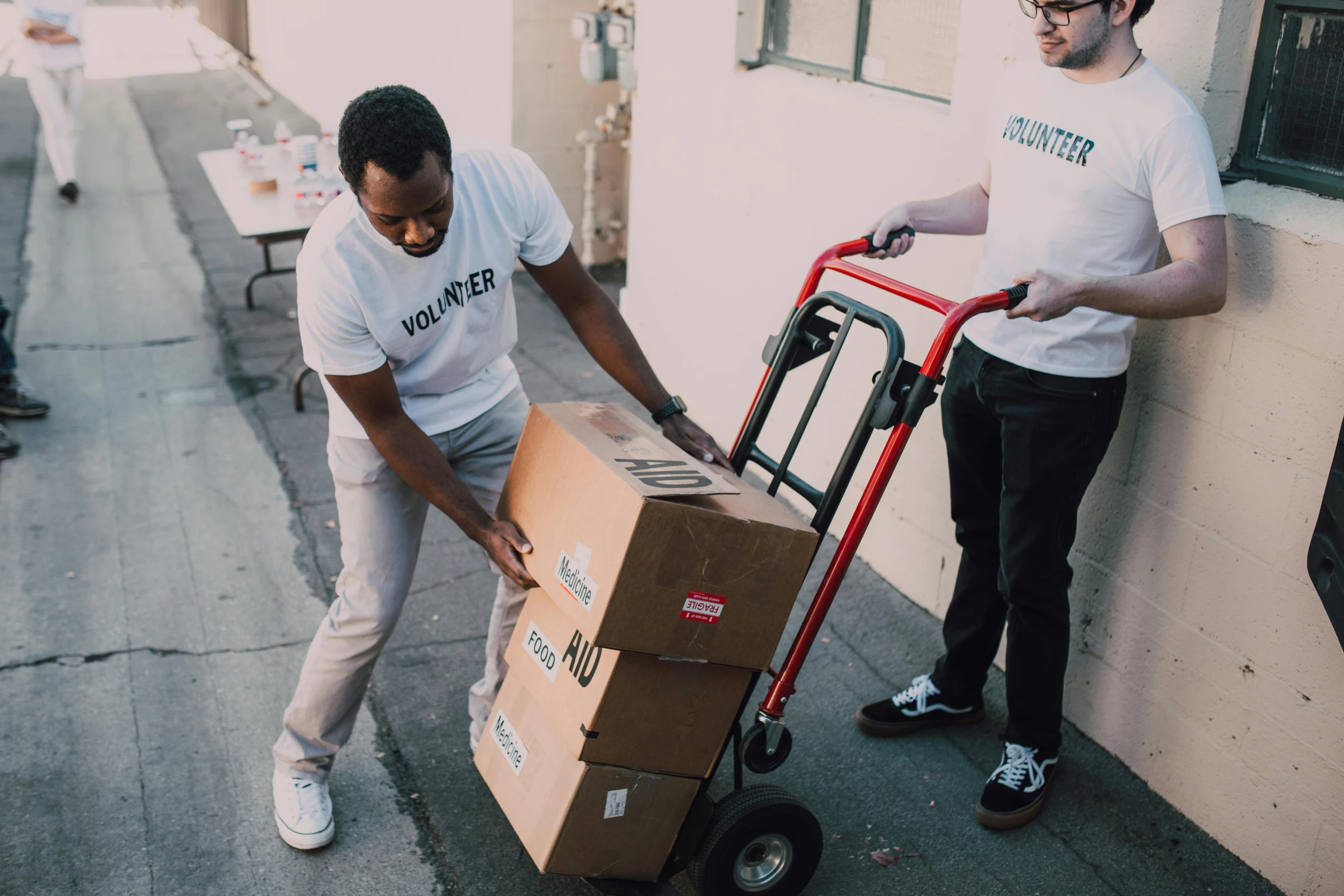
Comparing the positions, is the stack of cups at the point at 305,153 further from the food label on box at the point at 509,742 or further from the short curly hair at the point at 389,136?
the food label on box at the point at 509,742

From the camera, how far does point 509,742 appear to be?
2674 millimetres

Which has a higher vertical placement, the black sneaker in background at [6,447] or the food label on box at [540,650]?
the food label on box at [540,650]

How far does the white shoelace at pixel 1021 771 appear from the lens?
3074 millimetres

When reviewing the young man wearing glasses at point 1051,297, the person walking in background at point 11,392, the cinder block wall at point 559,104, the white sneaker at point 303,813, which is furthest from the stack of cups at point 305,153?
the young man wearing glasses at point 1051,297

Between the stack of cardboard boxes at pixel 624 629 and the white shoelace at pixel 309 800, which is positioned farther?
the white shoelace at pixel 309 800

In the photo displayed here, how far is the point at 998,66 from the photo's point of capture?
11.1 ft

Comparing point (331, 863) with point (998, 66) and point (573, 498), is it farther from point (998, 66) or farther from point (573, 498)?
point (998, 66)

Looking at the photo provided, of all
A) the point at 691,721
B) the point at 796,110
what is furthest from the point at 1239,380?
the point at 796,110

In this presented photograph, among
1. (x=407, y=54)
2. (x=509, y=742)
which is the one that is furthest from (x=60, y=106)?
(x=509, y=742)

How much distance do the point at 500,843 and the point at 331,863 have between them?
43 cm

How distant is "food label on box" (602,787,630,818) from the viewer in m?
2.46

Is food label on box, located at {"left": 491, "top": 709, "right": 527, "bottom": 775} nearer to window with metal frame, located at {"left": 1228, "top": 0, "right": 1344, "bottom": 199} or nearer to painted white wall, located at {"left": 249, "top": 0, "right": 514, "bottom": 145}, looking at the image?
window with metal frame, located at {"left": 1228, "top": 0, "right": 1344, "bottom": 199}

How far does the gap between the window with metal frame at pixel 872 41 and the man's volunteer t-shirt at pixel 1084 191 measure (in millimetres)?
1064

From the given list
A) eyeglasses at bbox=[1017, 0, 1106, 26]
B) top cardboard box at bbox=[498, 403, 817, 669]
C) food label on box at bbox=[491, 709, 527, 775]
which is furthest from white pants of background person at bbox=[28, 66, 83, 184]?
eyeglasses at bbox=[1017, 0, 1106, 26]
